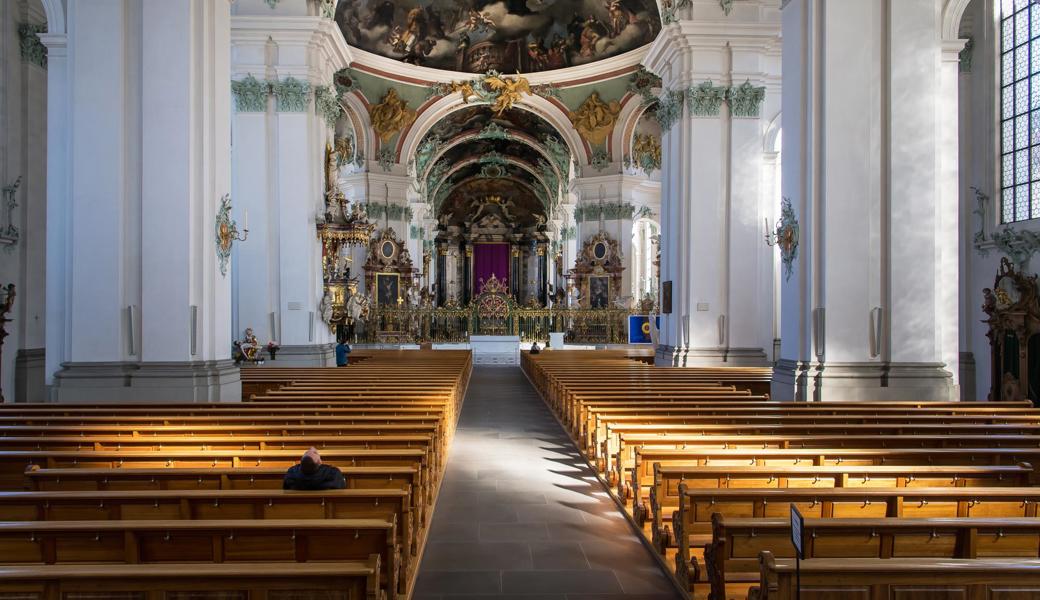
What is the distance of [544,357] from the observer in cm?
2033

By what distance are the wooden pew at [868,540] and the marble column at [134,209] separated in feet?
26.1

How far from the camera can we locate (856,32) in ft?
34.3

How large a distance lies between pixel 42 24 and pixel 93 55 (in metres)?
6.26

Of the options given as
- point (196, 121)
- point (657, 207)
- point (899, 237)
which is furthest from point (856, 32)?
point (657, 207)

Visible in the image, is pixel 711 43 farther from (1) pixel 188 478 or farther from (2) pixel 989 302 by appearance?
(1) pixel 188 478

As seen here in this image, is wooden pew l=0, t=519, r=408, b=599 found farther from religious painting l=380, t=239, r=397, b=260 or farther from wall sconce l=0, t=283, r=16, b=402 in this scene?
religious painting l=380, t=239, r=397, b=260

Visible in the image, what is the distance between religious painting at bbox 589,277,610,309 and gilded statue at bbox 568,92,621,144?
19.3 feet

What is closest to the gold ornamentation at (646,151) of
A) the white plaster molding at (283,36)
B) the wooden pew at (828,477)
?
the white plaster molding at (283,36)

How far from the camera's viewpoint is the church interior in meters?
3.88

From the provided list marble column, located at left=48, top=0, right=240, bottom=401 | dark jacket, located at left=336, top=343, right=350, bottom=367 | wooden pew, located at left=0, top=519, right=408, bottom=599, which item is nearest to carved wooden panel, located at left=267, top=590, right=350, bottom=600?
wooden pew, located at left=0, top=519, right=408, bottom=599

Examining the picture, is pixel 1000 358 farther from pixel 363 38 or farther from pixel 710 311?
pixel 363 38

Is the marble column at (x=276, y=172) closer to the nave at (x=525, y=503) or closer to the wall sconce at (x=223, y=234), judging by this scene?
the wall sconce at (x=223, y=234)

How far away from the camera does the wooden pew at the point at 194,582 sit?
2918 millimetres

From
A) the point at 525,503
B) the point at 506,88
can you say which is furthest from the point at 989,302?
the point at 506,88
